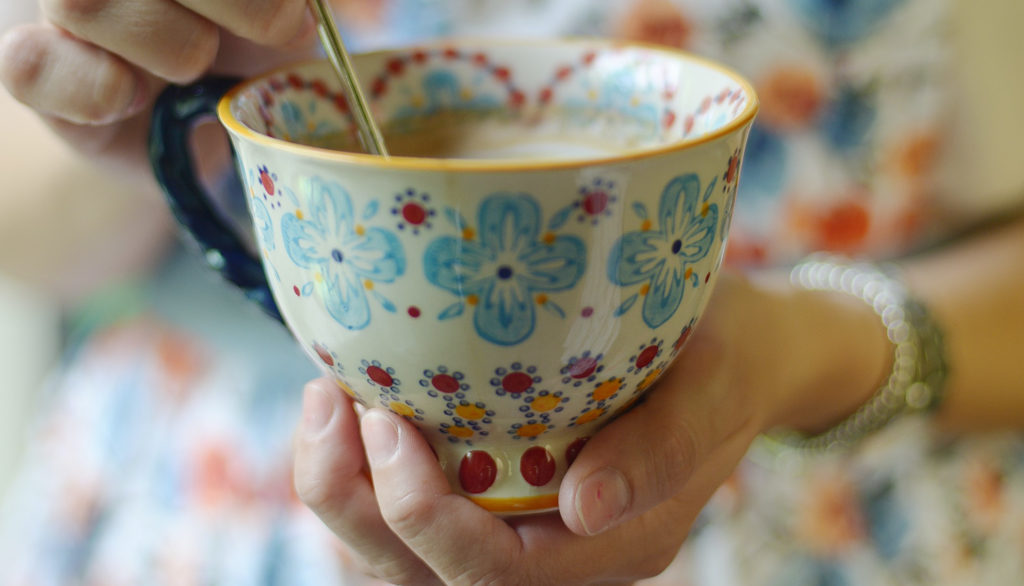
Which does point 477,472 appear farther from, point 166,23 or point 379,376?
point 166,23

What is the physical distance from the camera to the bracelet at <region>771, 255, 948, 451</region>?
2.10 ft

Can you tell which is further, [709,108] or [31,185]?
[31,185]

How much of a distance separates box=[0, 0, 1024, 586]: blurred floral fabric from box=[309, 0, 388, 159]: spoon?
35 centimetres

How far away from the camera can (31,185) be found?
69 cm

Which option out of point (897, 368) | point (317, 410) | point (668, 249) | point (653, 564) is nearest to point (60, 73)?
point (317, 410)

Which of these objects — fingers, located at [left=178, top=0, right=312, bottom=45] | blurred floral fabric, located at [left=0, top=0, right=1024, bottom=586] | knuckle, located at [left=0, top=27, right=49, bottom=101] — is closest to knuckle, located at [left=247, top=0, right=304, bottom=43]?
fingers, located at [left=178, top=0, right=312, bottom=45]

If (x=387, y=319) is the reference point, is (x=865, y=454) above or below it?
below

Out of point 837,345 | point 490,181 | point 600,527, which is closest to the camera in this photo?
point 490,181

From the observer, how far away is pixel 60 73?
39 cm

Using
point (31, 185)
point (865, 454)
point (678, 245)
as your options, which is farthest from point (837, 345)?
point (31, 185)

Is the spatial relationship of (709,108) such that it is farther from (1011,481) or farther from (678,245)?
(1011,481)

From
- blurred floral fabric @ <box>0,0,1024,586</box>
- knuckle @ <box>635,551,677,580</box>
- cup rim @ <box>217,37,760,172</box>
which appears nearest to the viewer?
cup rim @ <box>217,37,760,172</box>

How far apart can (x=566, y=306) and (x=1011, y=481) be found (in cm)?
59

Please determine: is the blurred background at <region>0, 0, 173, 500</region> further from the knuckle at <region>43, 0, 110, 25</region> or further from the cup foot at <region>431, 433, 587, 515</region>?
the cup foot at <region>431, 433, 587, 515</region>
